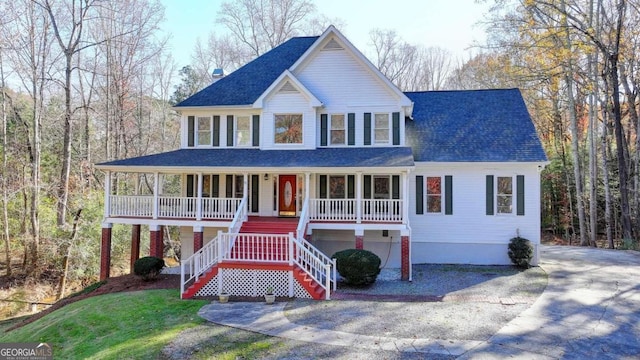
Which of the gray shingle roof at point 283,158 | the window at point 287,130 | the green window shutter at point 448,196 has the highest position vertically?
the window at point 287,130

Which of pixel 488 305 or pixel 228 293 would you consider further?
pixel 228 293

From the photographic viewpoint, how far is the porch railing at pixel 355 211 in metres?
14.1

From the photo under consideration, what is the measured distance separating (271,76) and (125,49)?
12.6 metres

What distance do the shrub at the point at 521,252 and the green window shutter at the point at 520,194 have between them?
1.18 metres

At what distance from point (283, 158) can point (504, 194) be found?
30.1ft

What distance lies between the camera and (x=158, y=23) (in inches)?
957

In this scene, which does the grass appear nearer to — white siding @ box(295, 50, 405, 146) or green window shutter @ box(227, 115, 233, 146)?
green window shutter @ box(227, 115, 233, 146)

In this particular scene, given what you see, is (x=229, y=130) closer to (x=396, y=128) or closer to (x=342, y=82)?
(x=342, y=82)

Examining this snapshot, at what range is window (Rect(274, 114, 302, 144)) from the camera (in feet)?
53.4

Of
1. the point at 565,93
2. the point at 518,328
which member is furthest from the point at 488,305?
the point at 565,93

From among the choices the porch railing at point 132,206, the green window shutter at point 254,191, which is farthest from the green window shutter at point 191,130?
the green window shutter at point 254,191

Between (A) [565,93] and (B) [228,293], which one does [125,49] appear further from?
(A) [565,93]

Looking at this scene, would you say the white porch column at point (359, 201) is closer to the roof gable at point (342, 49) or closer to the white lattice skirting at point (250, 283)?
the white lattice skirting at point (250, 283)

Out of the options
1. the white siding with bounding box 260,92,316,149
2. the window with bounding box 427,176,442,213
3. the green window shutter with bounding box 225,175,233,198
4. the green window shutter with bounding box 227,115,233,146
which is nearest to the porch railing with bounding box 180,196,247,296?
the green window shutter with bounding box 225,175,233,198
